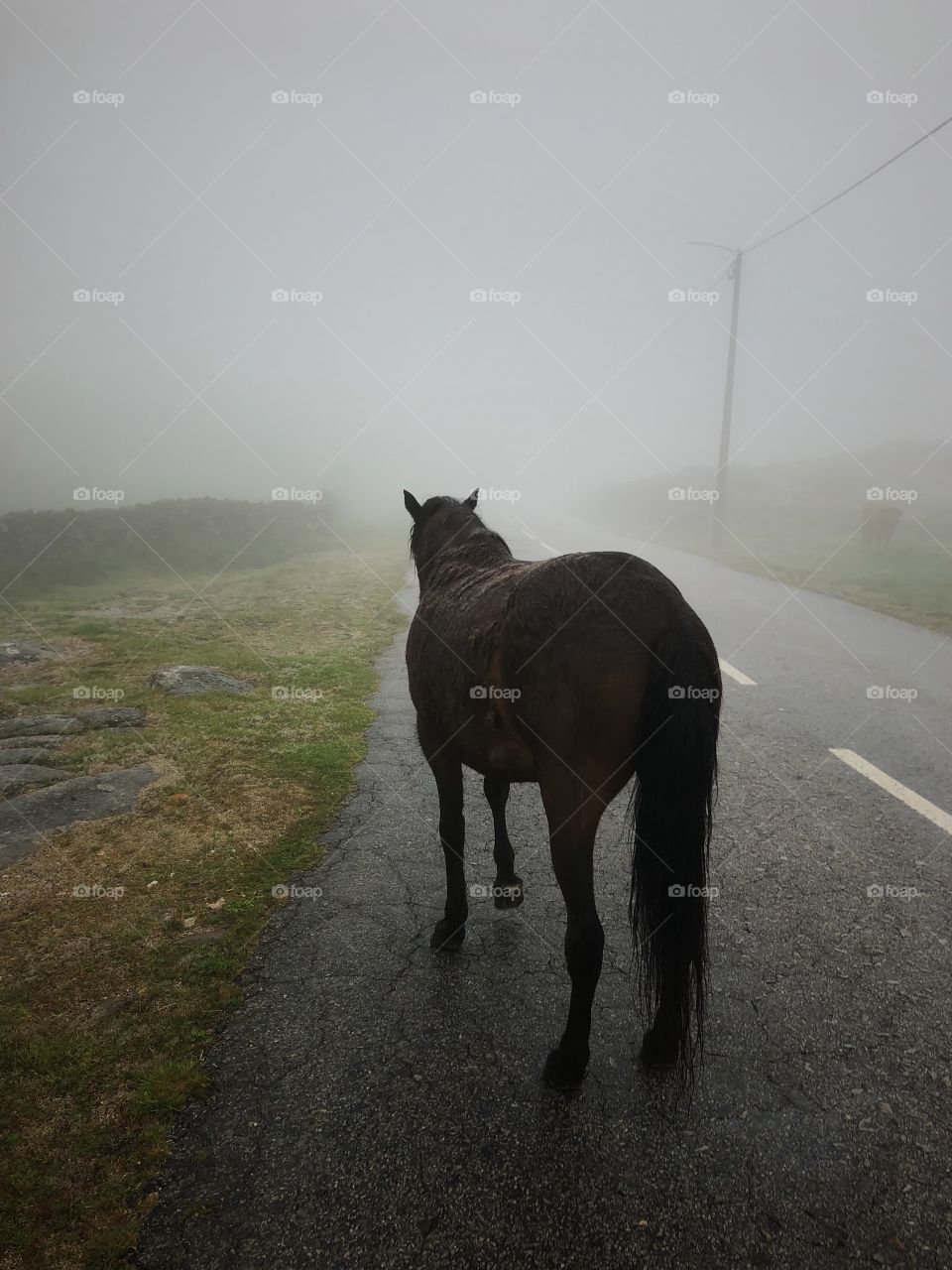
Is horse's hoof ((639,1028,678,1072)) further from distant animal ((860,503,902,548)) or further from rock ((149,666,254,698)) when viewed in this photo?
distant animal ((860,503,902,548))

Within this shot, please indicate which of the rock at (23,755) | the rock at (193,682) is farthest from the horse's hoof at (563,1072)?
the rock at (193,682)

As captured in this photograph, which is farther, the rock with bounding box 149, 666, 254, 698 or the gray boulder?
the rock with bounding box 149, 666, 254, 698

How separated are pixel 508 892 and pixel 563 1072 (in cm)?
116

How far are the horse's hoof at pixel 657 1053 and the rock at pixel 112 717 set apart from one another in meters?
5.03

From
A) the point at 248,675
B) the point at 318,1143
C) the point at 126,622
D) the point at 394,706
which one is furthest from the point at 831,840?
the point at 126,622

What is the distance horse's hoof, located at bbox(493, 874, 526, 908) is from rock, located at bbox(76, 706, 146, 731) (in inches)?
154

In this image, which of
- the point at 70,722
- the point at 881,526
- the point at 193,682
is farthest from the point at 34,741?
the point at 881,526

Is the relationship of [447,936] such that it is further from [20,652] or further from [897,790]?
[20,652]

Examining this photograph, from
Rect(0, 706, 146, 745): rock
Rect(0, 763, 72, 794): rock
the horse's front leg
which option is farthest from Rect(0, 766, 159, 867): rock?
the horse's front leg

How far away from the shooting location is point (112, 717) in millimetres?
5660

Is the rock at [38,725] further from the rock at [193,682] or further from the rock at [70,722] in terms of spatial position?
the rock at [193,682]

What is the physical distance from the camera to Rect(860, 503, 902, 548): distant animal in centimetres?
1878

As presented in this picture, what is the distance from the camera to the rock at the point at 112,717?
552 cm

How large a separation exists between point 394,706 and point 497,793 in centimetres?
304
